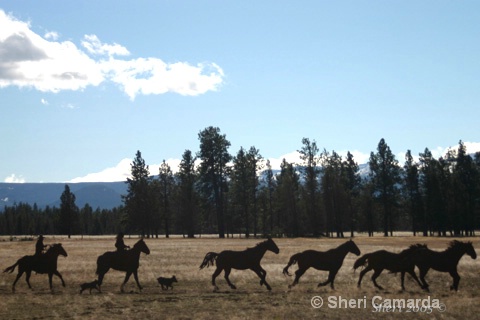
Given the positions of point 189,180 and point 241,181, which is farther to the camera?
point 189,180

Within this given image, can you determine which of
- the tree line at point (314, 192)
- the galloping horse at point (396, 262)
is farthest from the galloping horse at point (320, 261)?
the tree line at point (314, 192)

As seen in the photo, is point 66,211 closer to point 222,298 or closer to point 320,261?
point 320,261

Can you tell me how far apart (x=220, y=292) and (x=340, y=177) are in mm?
76329

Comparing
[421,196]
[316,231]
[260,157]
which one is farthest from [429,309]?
[421,196]

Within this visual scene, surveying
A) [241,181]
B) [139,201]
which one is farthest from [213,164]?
[139,201]

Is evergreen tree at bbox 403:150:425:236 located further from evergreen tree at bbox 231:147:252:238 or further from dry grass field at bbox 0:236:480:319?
dry grass field at bbox 0:236:480:319

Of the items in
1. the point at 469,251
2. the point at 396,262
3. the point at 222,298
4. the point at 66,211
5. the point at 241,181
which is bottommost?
the point at 222,298

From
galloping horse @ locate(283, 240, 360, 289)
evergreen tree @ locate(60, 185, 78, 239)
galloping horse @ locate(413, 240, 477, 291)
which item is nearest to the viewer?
galloping horse @ locate(413, 240, 477, 291)

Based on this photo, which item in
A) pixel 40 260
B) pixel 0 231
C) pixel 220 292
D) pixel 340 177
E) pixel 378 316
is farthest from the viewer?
pixel 0 231

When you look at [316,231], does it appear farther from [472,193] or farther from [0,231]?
[0,231]

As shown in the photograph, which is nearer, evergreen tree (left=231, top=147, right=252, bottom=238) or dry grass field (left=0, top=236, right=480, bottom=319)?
dry grass field (left=0, top=236, right=480, bottom=319)

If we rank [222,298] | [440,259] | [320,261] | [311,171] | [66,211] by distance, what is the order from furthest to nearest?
1. [66,211]
2. [311,171]
3. [320,261]
4. [440,259]
5. [222,298]

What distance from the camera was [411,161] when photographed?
343 feet

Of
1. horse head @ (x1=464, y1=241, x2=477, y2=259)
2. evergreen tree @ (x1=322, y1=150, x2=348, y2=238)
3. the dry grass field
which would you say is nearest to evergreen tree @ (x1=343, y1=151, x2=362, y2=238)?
evergreen tree @ (x1=322, y1=150, x2=348, y2=238)
